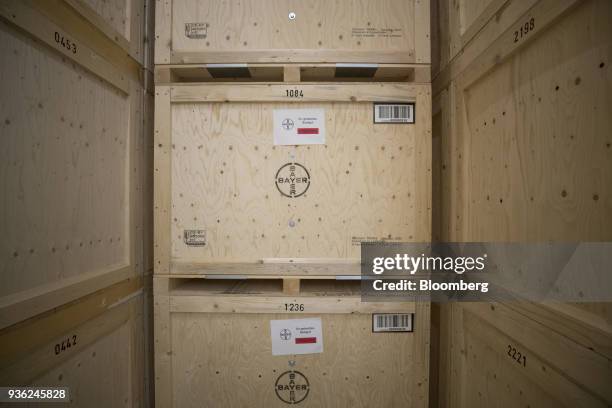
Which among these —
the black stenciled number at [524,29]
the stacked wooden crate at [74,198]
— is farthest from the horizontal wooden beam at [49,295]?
the black stenciled number at [524,29]

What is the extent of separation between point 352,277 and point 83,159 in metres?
1.55

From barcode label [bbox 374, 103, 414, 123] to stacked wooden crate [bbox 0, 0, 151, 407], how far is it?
1.47 meters

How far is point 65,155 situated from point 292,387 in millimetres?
1704

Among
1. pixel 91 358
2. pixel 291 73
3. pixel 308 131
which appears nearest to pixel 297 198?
pixel 308 131

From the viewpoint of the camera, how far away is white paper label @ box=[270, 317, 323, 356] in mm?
1754

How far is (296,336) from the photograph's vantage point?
69.2 inches

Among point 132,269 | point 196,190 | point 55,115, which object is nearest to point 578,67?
point 196,190

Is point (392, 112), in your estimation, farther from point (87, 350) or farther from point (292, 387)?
point (87, 350)

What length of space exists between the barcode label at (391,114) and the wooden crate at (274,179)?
3 cm

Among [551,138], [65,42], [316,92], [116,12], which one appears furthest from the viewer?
[316,92]

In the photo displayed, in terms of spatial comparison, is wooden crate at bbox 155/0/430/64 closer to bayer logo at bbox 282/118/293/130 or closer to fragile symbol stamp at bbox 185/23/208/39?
fragile symbol stamp at bbox 185/23/208/39

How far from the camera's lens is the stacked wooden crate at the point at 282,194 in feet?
5.73

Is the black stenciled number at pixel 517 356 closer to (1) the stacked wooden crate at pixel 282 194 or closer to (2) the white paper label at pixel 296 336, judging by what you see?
(1) the stacked wooden crate at pixel 282 194

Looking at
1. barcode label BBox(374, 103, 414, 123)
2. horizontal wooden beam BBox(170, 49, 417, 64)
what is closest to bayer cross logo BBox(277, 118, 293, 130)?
horizontal wooden beam BBox(170, 49, 417, 64)
